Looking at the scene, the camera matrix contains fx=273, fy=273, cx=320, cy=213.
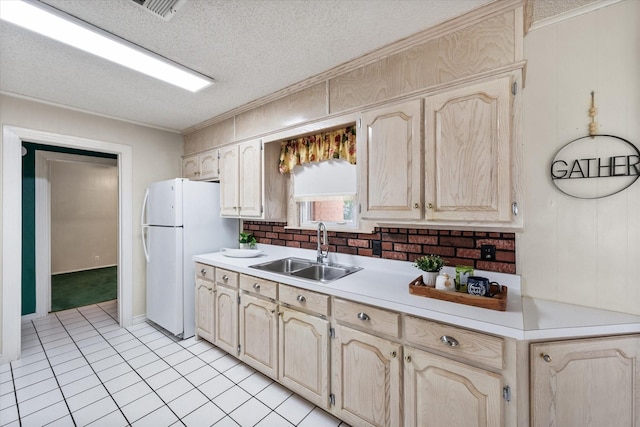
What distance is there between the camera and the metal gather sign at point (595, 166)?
1393 millimetres

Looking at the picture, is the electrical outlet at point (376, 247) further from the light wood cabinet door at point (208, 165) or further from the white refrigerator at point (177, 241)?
the light wood cabinet door at point (208, 165)

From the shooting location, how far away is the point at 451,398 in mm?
1286

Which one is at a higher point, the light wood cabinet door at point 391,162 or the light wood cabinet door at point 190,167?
the light wood cabinet door at point 190,167

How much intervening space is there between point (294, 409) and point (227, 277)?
1.14m

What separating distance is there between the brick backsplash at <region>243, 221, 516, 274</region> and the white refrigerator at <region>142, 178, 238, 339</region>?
1.14 m

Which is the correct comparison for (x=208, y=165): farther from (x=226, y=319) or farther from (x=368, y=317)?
(x=368, y=317)

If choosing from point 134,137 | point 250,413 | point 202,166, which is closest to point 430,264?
point 250,413

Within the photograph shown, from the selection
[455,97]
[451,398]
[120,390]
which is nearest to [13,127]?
[120,390]

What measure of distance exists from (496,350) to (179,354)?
2.60m

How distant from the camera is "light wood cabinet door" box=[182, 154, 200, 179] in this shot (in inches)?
134

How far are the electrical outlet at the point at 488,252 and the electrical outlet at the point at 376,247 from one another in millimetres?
682

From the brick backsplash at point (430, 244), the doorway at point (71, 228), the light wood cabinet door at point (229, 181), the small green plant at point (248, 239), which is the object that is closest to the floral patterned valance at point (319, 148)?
the light wood cabinet door at point (229, 181)

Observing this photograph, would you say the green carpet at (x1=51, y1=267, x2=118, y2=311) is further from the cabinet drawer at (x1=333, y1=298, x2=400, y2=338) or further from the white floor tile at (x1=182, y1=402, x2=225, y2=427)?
the cabinet drawer at (x1=333, y1=298, x2=400, y2=338)

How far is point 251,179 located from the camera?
267 cm
